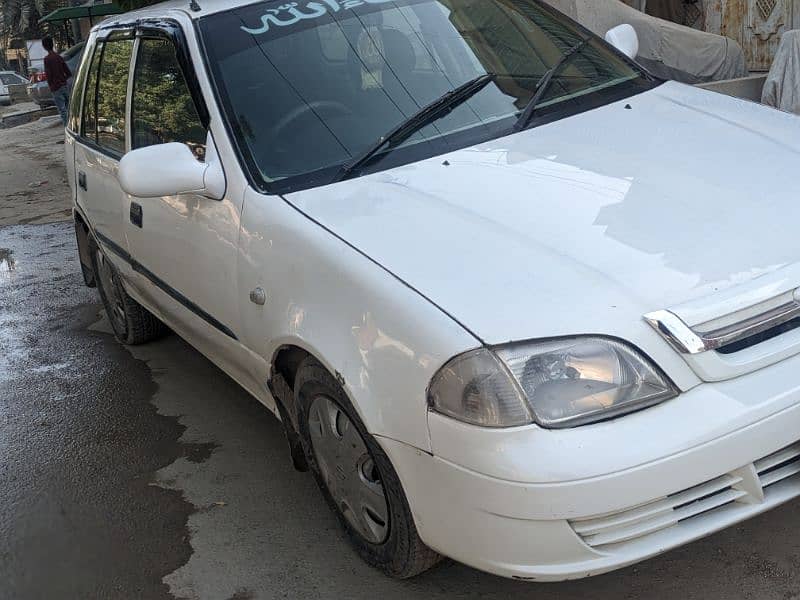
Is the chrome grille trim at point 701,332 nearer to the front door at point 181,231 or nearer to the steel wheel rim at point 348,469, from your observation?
the steel wheel rim at point 348,469

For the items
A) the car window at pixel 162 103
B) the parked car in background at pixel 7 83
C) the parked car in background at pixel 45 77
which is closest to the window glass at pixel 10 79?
the parked car in background at pixel 7 83

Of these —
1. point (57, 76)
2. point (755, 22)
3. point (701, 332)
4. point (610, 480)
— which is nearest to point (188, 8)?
point (701, 332)

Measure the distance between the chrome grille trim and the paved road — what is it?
821 millimetres

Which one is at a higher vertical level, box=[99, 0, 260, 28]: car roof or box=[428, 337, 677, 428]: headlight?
box=[99, 0, 260, 28]: car roof

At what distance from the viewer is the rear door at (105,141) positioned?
4.39 m

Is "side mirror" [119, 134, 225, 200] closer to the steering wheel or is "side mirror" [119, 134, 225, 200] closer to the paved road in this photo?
the steering wheel

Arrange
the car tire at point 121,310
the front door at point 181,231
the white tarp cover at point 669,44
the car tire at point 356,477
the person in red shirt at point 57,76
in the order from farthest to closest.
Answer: the person in red shirt at point 57,76 → the white tarp cover at point 669,44 → the car tire at point 121,310 → the front door at point 181,231 → the car tire at point 356,477

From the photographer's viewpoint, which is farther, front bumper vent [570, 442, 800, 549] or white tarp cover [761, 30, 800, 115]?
white tarp cover [761, 30, 800, 115]

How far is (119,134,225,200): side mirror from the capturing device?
3211mm

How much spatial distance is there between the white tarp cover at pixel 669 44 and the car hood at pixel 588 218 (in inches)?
212

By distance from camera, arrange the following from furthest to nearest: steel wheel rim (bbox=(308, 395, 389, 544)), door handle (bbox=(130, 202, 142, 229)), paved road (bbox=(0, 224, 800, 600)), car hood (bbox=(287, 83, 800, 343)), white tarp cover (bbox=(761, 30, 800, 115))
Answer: white tarp cover (bbox=(761, 30, 800, 115)), door handle (bbox=(130, 202, 142, 229)), paved road (bbox=(0, 224, 800, 600)), steel wheel rim (bbox=(308, 395, 389, 544)), car hood (bbox=(287, 83, 800, 343))

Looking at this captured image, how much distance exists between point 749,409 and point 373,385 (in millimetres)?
897

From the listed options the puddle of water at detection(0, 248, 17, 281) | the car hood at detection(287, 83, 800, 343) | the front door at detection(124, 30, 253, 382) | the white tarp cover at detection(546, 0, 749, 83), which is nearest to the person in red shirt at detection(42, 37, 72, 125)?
the puddle of water at detection(0, 248, 17, 281)

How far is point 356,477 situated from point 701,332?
106cm
